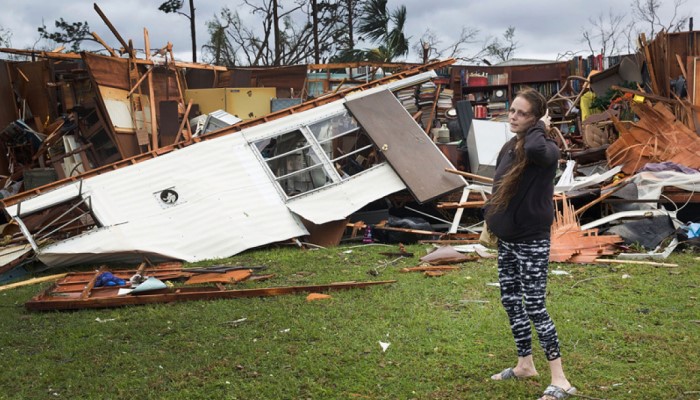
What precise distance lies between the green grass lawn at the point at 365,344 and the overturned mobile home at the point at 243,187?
1.88 metres

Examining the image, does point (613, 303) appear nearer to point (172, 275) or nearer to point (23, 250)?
point (172, 275)

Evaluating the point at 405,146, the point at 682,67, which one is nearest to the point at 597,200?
the point at 405,146

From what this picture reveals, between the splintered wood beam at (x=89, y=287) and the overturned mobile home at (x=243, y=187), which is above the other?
the overturned mobile home at (x=243, y=187)

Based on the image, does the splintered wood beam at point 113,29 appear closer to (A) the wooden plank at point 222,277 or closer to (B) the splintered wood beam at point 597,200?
(A) the wooden plank at point 222,277

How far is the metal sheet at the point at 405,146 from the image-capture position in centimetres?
1041

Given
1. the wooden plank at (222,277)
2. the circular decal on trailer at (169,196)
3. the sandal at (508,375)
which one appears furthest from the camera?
the circular decal on trailer at (169,196)

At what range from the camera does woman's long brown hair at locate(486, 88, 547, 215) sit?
3.86 meters

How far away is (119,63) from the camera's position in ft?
41.6

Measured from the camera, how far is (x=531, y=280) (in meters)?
3.90

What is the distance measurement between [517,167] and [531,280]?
66 centimetres

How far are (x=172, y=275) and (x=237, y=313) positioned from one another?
208 centimetres

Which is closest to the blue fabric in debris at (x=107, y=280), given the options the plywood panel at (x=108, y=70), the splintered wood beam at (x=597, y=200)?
the plywood panel at (x=108, y=70)

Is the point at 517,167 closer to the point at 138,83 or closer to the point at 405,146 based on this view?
the point at 405,146

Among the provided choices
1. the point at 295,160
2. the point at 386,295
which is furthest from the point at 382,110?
the point at 386,295
